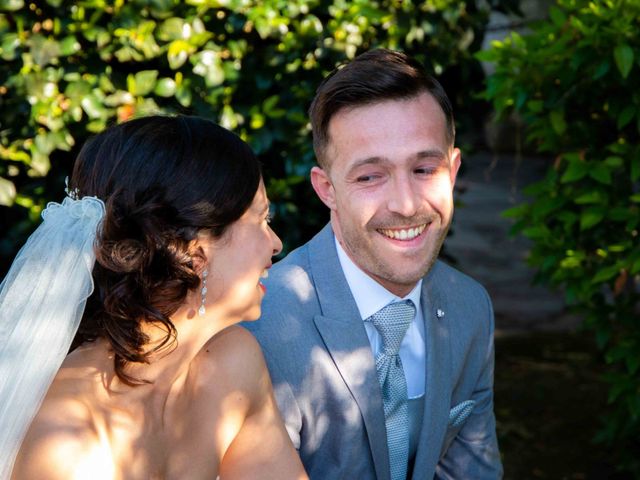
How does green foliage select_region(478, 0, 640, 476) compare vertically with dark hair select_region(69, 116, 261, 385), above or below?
below

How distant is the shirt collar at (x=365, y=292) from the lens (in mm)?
2932

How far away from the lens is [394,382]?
291 cm

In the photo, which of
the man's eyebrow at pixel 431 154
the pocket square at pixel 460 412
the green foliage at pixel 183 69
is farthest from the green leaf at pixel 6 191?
the pocket square at pixel 460 412

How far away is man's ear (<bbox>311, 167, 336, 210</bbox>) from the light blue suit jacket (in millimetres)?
101

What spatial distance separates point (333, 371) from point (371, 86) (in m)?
0.82

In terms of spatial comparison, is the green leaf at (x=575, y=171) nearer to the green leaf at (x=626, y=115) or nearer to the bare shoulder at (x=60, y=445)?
the green leaf at (x=626, y=115)

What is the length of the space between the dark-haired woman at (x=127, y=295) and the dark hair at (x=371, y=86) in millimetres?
564

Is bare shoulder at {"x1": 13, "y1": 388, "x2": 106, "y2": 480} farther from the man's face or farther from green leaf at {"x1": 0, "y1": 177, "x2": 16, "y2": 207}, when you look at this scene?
green leaf at {"x1": 0, "y1": 177, "x2": 16, "y2": 207}

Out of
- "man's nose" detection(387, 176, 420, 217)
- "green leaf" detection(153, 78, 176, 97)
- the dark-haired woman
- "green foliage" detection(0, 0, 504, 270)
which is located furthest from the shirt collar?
"green leaf" detection(153, 78, 176, 97)

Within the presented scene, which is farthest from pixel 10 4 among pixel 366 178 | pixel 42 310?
pixel 42 310

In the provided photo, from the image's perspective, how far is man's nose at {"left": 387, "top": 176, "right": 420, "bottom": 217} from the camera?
280cm

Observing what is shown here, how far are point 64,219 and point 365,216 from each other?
0.90m

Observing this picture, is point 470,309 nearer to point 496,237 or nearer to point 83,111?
point 83,111

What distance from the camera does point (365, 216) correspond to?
2.84 metres
